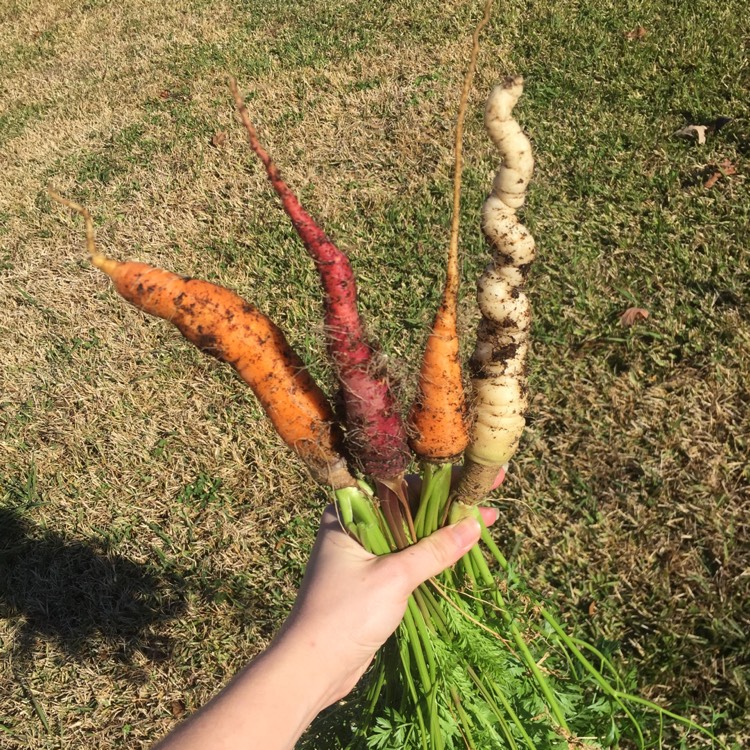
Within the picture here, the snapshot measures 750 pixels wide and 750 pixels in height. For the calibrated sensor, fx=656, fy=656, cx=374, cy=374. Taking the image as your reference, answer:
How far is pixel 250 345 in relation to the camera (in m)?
1.84

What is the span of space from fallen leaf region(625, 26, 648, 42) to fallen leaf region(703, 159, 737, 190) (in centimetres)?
165

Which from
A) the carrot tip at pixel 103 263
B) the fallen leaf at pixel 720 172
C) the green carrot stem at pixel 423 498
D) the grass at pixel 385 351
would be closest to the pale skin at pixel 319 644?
the green carrot stem at pixel 423 498

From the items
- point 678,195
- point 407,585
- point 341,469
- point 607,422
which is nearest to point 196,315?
point 341,469

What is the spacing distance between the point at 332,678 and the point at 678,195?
3241 mm

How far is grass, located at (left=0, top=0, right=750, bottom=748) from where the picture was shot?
2.73 m

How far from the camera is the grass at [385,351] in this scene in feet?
8.97

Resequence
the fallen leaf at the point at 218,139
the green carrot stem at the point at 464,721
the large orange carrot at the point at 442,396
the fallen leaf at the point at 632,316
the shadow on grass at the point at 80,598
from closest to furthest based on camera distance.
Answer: the large orange carrot at the point at 442,396 → the green carrot stem at the point at 464,721 → the shadow on grass at the point at 80,598 → the fallen leaf at the point at 632,316 → the fallen leaf at the point at 218,139

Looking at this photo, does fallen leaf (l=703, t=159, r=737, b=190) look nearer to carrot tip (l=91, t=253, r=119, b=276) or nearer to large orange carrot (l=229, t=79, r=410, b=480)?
large orange carrot (l=229, t=79, r=410, b=480)

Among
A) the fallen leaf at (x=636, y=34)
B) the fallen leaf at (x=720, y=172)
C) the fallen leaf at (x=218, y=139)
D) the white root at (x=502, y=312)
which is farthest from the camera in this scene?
the fallen leaf at (x=218, y=139)

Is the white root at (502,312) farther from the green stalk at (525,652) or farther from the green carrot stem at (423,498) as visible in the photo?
the green stalk at (525,652)

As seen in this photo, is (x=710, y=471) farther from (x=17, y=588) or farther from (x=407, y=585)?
(x=17, y=588)

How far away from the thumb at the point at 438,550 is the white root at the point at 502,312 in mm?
100

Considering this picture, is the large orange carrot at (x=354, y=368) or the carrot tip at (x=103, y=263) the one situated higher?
the carrot tip at (x=103, y=263)

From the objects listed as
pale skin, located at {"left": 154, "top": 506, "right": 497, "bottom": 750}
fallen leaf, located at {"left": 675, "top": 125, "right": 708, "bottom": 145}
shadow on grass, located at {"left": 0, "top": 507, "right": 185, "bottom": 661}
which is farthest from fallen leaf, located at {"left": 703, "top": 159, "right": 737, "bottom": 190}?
shadow on grass, located at {"left": 0, "top": 507, "right": 185, "bottom": 661}
